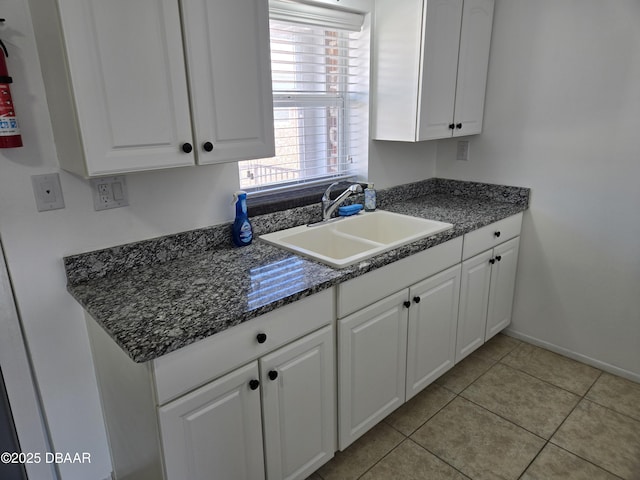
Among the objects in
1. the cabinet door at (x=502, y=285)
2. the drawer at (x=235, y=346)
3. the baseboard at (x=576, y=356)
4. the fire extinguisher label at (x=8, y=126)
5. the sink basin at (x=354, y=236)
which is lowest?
the baseboard at (x=576, y=356)

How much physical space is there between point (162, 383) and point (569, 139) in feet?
7.71

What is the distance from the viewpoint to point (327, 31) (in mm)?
2227

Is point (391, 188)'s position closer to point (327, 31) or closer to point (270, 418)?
point (327, 31)

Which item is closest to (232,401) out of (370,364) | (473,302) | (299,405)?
(299,405)

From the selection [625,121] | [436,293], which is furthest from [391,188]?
[625,121]

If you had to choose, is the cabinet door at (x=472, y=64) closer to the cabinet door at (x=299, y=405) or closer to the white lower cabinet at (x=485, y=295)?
the white lower cabinet at (x=485, y=295)

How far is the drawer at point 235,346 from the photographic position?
1168 millimetres

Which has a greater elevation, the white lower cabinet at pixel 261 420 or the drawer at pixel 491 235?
the drawer at pixel 491 235

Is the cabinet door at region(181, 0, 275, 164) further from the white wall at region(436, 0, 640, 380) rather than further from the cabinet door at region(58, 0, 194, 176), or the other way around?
the white wall at region(436, 0, 640, 380)

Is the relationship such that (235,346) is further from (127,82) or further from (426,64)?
A: (426,64)

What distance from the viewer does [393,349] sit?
1.89 metres

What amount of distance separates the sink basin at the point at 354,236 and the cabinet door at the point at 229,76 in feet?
1.64

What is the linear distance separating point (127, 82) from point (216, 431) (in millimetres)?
1065

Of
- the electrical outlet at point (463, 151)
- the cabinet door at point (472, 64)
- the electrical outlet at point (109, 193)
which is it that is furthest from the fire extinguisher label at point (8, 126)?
the electrical outlet at point (463, 151)
